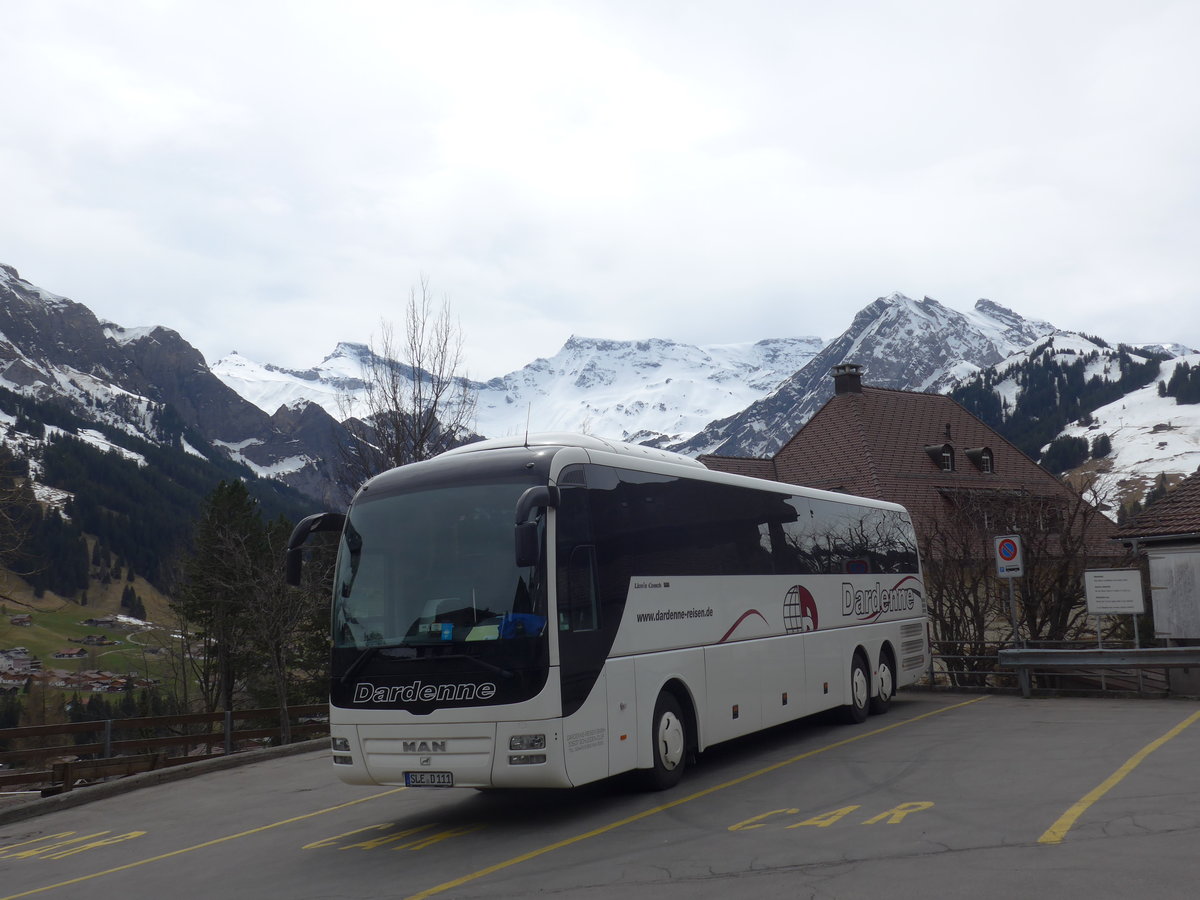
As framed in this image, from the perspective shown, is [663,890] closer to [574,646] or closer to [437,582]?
[574,646]

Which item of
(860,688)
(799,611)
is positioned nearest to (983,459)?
(860,688)

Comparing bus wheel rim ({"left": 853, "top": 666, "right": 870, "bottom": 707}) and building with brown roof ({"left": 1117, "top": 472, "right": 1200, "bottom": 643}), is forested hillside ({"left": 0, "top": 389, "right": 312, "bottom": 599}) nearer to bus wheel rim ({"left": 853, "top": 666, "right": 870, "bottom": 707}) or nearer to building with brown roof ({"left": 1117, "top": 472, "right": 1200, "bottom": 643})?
building with brown roof ({"left": 1117, "top": 472, "right": 1200, "bottom": 643})

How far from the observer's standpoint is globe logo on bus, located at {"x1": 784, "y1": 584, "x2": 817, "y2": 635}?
14.7m

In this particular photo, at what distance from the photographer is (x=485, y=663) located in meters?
9.80

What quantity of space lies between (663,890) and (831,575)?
31.0 ft

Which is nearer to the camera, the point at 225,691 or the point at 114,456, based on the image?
the point at 225,691

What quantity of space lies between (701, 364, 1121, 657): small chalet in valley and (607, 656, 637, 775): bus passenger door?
14.4m

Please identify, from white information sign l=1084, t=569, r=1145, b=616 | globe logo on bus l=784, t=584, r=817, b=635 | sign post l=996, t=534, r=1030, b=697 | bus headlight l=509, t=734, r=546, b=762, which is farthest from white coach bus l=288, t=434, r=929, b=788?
white information sign l=1084, t=569, r=1145, b=616

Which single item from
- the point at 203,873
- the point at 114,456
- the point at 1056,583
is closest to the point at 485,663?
the point at 203,873

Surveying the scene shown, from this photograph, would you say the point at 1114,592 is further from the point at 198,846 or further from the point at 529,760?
the point at 198,846

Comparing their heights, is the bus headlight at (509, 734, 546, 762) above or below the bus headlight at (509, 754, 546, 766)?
above

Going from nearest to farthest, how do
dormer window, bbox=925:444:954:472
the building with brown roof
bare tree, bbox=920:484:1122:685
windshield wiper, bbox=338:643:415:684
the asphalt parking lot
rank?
the asphalt parking lot → windshield wiper, bbox=338:643:415:684 → the building with brown roof → bare tree, bbox=920:484:1122:685 → dormer window, bbox=925:444:954:472

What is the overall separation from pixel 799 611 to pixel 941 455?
36.8 m

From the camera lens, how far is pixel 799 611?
15.0 meters
